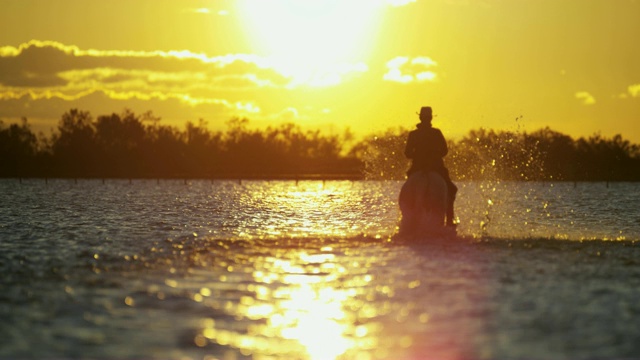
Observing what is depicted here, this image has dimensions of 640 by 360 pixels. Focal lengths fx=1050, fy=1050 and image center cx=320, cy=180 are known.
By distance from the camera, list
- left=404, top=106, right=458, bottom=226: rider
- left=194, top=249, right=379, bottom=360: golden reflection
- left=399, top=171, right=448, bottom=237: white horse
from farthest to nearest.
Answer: left=404, top=106, right=458, bottom=226: rider → left=399, top=171, right=448, bottom=237: white horse → left=194, top=249, right=379, bottom=360: golden reflection

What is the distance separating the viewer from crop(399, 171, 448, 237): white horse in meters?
26.0

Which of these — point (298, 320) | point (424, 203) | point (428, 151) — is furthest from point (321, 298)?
point (428, 151)

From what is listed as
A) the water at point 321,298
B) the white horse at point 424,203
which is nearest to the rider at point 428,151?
the white horse at point 424,203

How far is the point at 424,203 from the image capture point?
1028 inches

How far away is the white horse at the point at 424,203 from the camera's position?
2603 cm

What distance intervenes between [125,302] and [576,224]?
26012mm

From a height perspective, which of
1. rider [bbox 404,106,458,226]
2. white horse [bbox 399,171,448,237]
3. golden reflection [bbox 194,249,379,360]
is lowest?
golden reflection [bbox 194,249,379,360]

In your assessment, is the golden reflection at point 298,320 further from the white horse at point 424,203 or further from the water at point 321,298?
the white horse at point 424,203

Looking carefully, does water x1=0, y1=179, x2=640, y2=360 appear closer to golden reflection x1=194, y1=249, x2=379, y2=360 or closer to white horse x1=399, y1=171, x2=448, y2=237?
golden reflection x1=194, y1=249, x2=379, y2=360

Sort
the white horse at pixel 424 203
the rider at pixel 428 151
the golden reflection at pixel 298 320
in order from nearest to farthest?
the golden reflection at pixel 298 320
the white horse at pixel 424 203
the rider at pixel 428 151

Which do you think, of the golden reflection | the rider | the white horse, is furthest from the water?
the rider

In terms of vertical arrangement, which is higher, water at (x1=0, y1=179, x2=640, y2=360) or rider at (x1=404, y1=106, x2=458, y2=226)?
rider at (x1=404, y1=106, x2=458, y2=226)

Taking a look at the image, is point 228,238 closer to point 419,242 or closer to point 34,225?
point 419,242

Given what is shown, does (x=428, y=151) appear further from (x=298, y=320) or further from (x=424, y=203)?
(x=298, y=320)
